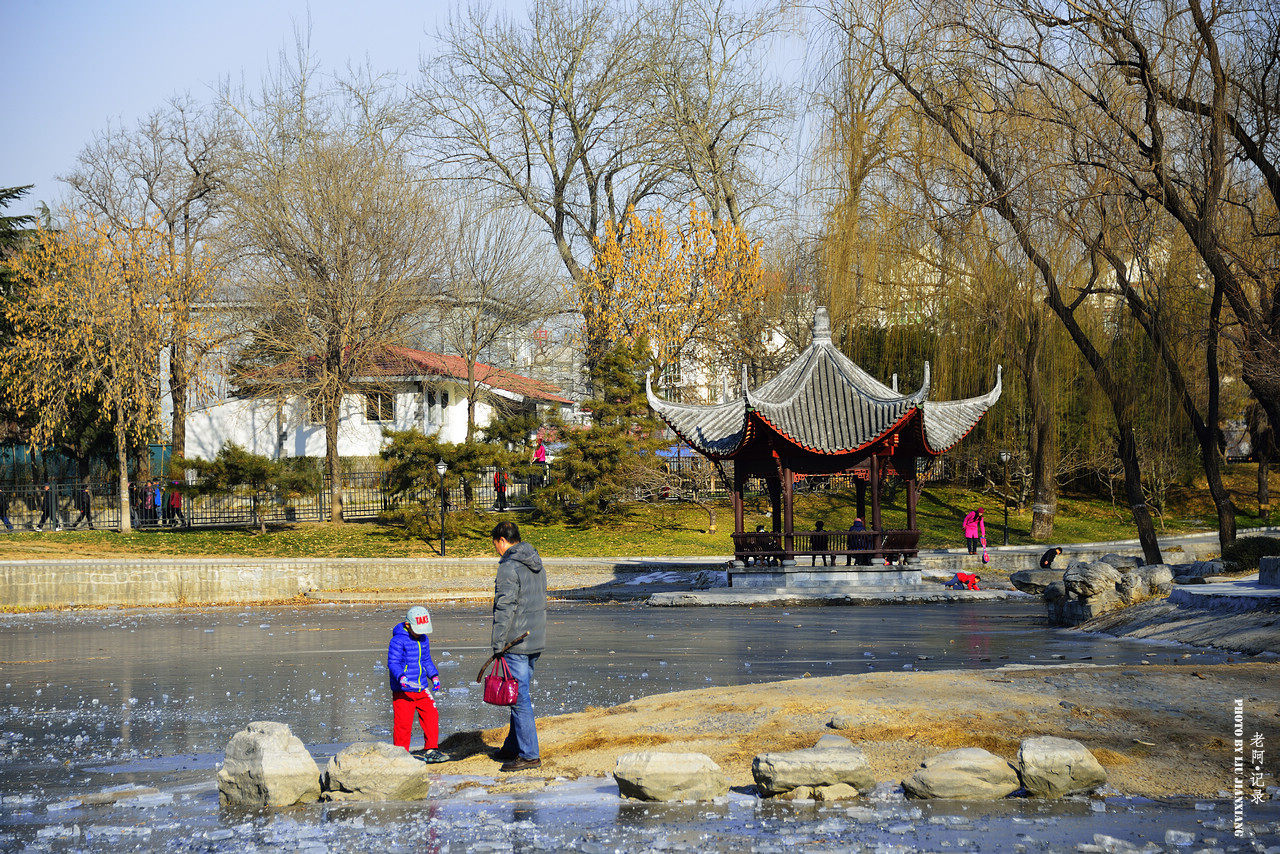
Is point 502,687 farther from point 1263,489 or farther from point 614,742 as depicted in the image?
point 1263,489

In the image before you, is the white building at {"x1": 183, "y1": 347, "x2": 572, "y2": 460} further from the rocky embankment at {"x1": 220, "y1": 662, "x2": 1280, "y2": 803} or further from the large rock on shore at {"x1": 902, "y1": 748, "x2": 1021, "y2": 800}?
the large rock on shore at {"x1": 902, "y1": 748, "x2": 1021, "y2": 800}

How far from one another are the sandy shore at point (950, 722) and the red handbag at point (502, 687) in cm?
53

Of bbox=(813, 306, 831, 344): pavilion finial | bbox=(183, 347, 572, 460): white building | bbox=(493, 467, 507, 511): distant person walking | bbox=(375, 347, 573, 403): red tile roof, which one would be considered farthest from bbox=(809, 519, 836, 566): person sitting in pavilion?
bbox=(183, 347, 572, 460): white building

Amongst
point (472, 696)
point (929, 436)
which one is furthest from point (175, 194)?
point (472, 696)

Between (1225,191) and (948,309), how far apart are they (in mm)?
12565

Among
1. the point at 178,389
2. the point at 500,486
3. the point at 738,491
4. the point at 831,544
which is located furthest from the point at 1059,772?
the point at 178,389

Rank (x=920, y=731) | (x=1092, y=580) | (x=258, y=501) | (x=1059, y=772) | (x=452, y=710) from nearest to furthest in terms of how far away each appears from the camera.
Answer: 1. (x=1059, y=772)
2. (x=920, y=731)
3. (x=452, y=710)
4. (x=1092, y=580)
5. (x=258, y=501)

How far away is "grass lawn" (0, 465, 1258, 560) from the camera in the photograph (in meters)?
32.9

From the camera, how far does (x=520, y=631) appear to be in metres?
7.89

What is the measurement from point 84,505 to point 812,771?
3677 cm

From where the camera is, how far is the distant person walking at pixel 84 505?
37750 mm

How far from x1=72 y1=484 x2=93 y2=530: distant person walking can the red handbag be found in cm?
3413

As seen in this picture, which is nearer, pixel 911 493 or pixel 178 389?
pixel 911 493

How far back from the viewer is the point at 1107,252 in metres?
21.4
